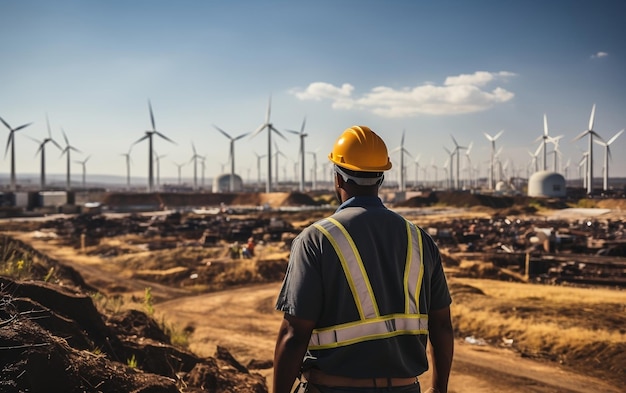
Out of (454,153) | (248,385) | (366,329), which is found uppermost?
(454,153)

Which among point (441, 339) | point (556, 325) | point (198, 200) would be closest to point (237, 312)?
point (556, 325)

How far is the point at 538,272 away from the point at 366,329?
840 inches

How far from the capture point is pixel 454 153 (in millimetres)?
96938

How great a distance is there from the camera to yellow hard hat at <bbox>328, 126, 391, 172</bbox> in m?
2.59

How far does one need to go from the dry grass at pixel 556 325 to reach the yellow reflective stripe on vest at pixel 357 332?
9.55 meters

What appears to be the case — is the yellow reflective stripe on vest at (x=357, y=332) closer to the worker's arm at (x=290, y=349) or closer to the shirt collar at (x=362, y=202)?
the worker's arm at (x=290, y=349)

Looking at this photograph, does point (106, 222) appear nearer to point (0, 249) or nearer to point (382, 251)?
point (0, 249)

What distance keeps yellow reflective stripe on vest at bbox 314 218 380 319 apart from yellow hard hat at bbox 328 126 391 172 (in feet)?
1.36

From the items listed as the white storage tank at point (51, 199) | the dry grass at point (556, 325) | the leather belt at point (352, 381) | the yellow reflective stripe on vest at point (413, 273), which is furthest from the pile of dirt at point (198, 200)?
the leather belt at point (352, 381)

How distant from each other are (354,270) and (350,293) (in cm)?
11

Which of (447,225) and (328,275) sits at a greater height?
(328,275)

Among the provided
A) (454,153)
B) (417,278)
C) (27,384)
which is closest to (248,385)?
(27,384)

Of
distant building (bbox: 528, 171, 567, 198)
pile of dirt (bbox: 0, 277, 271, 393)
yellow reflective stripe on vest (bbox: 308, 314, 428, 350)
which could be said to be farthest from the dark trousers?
distant building (bbox: 528, 171, 567, 198)

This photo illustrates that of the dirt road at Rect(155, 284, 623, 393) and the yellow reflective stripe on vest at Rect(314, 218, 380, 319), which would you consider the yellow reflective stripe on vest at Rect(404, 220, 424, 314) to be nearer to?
the yellow reflective stripe on vest at Rect(314, 218, 380, 319)
